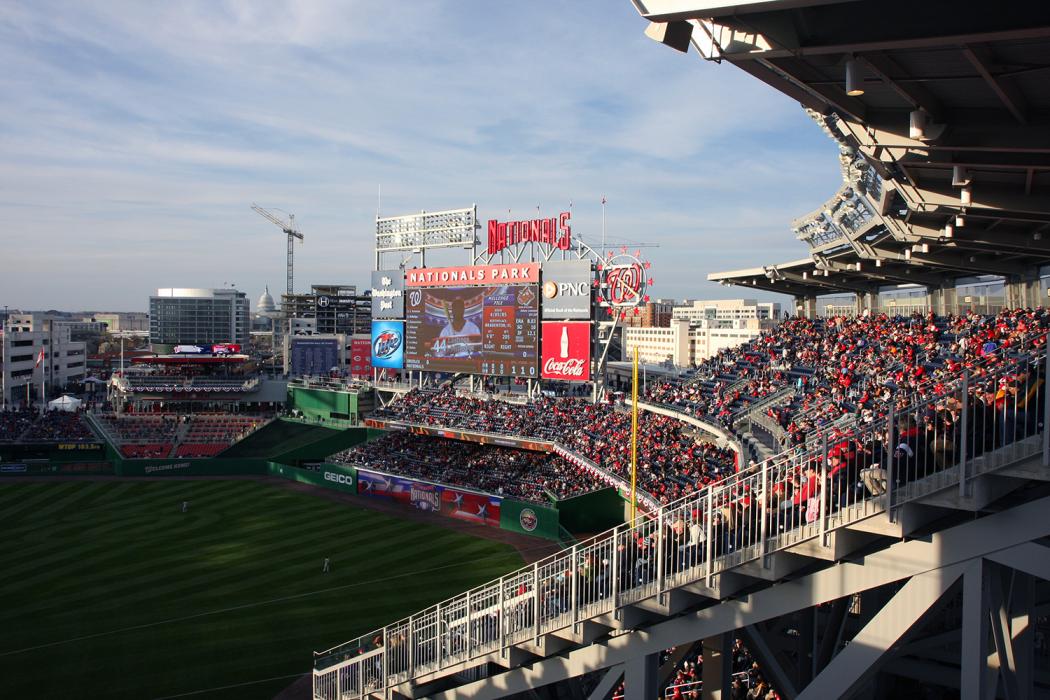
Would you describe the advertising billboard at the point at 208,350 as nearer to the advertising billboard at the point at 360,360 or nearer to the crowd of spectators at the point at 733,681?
the advertising billboard at the point at 360,360

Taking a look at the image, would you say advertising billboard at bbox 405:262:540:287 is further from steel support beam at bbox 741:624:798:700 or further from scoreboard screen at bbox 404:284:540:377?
steel support beam at bbox 741:624:798:700

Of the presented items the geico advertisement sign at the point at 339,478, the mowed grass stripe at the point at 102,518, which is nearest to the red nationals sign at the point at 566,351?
the geico advertisement sign at the point at 339,478

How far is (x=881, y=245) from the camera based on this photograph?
69.2ft

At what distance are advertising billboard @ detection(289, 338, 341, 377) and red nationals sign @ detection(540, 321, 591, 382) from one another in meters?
25.3

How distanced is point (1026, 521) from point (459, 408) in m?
35.0

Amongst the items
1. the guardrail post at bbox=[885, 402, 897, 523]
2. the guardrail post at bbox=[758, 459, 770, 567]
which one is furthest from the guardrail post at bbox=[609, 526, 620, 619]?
the guardrail post at bbox=[885, 402, 897, 523]

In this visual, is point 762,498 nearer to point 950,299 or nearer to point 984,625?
point 984,625

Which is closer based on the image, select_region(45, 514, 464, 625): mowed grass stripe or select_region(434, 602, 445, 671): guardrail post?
select_region(434, 602, 445, 671): guardrail post

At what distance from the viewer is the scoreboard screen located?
37969 mm

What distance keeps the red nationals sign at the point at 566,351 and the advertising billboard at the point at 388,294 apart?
412 inches

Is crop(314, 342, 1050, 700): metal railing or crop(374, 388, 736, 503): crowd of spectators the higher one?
crop(314, 342, 1050, 700): metal railing

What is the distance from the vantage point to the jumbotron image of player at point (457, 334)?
40094mm

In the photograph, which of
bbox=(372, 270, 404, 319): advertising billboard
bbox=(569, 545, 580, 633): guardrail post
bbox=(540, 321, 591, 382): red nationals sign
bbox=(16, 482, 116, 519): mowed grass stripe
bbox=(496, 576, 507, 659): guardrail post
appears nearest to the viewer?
bbox=(569, 545, 580, 633): guardrail post

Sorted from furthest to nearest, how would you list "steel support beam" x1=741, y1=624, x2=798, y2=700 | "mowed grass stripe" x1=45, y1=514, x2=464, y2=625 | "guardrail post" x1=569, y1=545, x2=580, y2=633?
"mowed grass stripe" x1=45, y1=514, x2=464, y2=625
"steel support beam" x1=741, y1=624, x2=798, y2=700
"guardrail post" x1=569, y1=545, x2=580, y2=633
